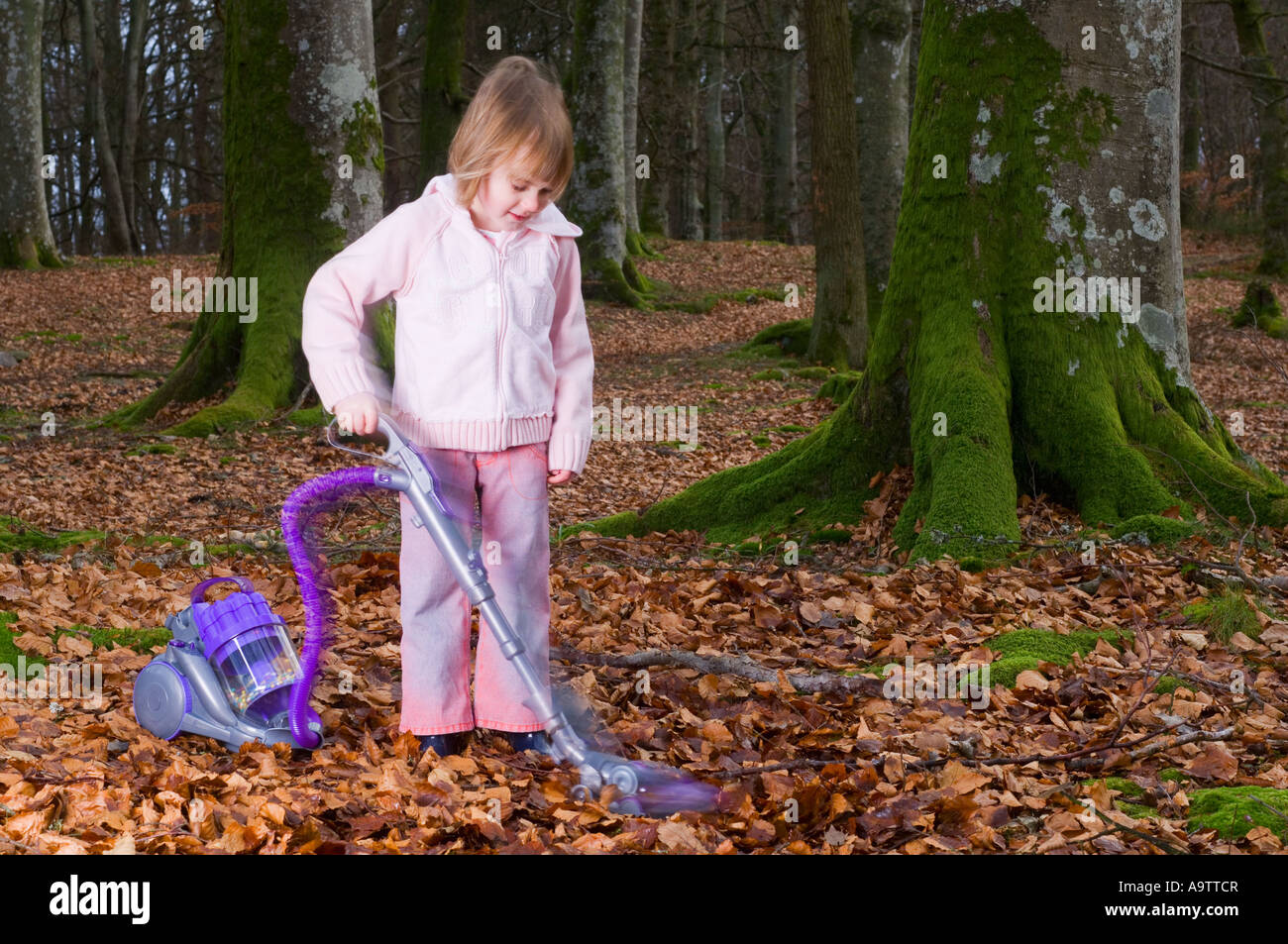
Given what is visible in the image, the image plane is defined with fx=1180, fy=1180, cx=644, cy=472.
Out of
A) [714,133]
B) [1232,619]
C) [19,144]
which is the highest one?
[714,133]

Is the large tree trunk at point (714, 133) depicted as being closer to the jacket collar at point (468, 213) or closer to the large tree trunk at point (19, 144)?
the large tree trunk at point (19, 144)

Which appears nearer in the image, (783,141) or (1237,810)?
(1237,810)

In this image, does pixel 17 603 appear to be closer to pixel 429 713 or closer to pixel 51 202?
pixel 429 713

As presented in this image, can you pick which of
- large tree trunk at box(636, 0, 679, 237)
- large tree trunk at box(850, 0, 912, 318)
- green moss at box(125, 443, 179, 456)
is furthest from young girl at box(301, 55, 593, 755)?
large tree trunk at box(636, 0, 679, 237)

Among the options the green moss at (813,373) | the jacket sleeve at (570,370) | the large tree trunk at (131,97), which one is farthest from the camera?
the large tree trunk at (131,97)

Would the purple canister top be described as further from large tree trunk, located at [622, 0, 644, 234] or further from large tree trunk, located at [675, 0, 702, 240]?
large tree trunk, located at [675, 0, 702, 240]

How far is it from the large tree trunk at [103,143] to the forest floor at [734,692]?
17.7 metres

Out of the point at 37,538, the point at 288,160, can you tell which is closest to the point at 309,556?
the point at 37,538

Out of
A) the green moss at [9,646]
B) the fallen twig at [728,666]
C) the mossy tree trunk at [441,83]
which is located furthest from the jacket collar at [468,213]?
the mossy tree trunk at [441,83]

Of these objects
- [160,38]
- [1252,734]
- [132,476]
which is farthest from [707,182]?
[1252,734]

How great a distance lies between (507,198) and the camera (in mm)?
3254

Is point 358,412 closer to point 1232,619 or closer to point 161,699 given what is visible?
point 161,699

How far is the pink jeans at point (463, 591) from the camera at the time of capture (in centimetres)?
340
